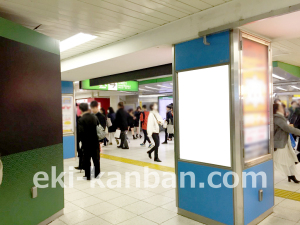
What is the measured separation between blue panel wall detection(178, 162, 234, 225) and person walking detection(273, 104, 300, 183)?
6.33 feet

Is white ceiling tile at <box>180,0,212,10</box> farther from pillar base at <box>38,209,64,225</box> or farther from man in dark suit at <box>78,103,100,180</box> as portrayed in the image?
pillar base at <box>38,209,64,225</box>

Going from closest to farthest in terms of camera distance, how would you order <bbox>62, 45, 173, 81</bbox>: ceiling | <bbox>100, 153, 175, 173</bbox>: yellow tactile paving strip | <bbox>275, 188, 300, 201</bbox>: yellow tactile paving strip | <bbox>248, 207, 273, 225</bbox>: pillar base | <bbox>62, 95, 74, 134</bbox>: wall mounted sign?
<bbox>248, 207, 273, 225</bbox>: pillar base, <bbox>275, 188, 300, 201</bbox>: yellow tactile paving strip, <bbox>62, 45, 173, 81</bbox>: ceiling, <bbox>100, 153, 175, 173</bbox>: yellow tactile paving strip, <bbox>62, 95, 74, 134</bbox>: wall mounted sign

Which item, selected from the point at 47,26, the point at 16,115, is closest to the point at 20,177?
the point at 16,115

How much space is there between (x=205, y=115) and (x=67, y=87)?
217 inches

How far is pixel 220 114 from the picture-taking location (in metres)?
3.03

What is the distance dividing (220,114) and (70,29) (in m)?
2.47

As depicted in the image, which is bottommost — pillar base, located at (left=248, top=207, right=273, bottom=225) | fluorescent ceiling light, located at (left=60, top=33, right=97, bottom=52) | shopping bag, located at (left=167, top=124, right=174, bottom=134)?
pillar base, located at (left=248, top=207, right=273, bottom=225)

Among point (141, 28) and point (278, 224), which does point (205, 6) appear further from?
point (278, 224)

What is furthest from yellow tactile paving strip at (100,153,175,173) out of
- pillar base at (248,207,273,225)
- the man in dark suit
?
pillar base at (248,207,273,225)

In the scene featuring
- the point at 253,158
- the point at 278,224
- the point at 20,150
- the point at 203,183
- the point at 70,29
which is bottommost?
the point at 278,224

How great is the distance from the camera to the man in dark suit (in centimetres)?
511

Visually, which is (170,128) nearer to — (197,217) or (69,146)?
(69,146)

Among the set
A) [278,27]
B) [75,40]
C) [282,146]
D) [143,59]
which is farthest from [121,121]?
[278,27]

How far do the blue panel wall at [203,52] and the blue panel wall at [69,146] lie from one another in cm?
521
